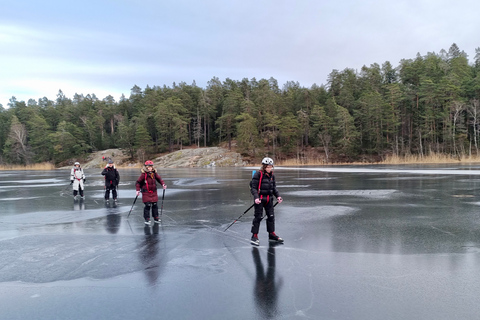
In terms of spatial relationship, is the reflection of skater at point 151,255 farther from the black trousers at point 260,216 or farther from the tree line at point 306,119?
the tree line at point 306,119

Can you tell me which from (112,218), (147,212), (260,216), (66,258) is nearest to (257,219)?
(260,216)

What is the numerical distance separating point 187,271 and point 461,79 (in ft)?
238

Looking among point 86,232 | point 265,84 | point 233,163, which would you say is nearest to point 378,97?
point 233,163

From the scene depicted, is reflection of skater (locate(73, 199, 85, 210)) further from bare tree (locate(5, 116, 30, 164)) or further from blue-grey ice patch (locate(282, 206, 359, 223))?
bare tree (locate(5, 116, 30, 164))

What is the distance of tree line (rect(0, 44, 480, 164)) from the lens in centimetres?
5591

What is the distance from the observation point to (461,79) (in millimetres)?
61281

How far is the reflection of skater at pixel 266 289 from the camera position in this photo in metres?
3.63

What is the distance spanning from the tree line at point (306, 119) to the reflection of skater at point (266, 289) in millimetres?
54525

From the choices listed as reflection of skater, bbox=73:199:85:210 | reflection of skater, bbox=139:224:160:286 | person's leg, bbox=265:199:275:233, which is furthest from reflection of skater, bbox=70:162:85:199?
person's leg, bbox=265:199:275:233

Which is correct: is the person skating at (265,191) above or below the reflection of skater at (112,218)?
above

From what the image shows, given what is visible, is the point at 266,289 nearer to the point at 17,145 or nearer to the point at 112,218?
the point at 112,218

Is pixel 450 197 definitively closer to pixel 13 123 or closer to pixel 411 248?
pixel 411 248

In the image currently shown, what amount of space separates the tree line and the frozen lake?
51.2 meters

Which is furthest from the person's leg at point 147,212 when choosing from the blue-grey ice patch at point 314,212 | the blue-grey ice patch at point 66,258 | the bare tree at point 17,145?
the bare tree at point 17,145
